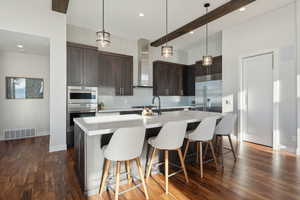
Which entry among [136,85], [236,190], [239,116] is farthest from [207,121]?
[136,85]

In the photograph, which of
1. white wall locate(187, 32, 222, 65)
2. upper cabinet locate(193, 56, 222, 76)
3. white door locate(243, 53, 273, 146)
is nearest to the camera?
white door locate(243, 53, 273, 146)

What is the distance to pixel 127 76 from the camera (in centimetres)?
482

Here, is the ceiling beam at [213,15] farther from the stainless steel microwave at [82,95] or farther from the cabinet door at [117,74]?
the stainless steel microwave at [82,95]

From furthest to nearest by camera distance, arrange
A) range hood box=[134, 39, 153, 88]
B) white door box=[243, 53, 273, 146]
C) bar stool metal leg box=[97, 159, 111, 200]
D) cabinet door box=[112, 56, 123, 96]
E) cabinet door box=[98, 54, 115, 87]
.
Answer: range hood box=[134, 39, 153, 88] < cabinet door box=[112, 56, 123, 96] < cabinet door box=[98, 54, 115, 87] < white door box=[243, 53, 273, 146] < bar stool metal leg box=[97, 159, 111, 200]

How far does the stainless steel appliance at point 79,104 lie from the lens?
368cm

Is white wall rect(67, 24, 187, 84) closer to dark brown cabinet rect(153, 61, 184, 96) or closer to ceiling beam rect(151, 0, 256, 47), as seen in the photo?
dark brown cabinet rect(153, 61, 184, 96)

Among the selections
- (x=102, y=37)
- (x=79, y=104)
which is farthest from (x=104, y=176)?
(x=79, y=104)

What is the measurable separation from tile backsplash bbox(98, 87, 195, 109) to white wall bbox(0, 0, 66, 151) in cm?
133

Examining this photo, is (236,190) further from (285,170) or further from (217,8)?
(217,8)

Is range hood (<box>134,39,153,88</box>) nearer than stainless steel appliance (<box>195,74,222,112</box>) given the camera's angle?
No

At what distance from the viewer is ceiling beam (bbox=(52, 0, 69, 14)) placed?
3046mm

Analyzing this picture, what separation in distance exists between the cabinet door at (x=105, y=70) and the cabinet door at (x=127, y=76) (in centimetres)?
38

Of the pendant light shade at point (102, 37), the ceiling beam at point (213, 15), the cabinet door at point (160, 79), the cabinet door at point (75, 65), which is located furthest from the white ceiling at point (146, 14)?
the pendant light shade at point (102, 37)

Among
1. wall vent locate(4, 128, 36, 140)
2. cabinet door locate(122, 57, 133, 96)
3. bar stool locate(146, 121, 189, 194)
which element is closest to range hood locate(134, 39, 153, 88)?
cabinet door locate(122, 57, 133, 96)
